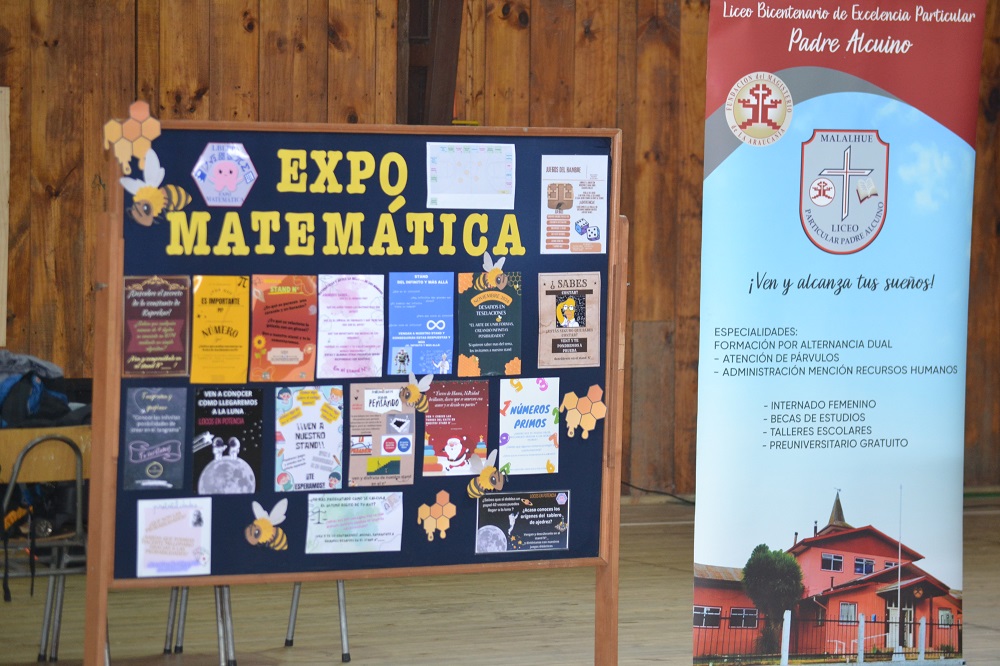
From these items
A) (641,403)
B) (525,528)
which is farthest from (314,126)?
(641,403)

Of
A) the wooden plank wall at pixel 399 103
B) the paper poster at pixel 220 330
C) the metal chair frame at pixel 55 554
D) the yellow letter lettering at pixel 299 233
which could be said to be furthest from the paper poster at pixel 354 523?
the wooden plank wall at pixel 399 103

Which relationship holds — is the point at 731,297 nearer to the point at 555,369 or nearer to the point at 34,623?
the point at 555,369

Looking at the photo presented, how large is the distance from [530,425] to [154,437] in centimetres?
Result: 88

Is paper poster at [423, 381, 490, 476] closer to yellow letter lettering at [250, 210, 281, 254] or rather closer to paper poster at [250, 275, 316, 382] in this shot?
paper poster at [250, 275, 316, 382]

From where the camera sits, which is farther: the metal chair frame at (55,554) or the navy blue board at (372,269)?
the metal chair frame at (55,554)

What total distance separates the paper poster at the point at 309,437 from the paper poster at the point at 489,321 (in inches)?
12.6

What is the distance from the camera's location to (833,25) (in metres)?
3.16

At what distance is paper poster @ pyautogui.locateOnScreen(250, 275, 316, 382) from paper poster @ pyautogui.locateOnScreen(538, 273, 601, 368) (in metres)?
0.56

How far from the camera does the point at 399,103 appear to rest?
538 centimetres

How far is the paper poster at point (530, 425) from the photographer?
2873 mm

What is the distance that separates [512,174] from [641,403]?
319 cm

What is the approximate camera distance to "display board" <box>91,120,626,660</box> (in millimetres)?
2672

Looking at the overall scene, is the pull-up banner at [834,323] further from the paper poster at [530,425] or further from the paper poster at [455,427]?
the paper poster at [455,427]

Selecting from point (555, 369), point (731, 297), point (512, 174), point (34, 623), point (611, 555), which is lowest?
point (34, 623)
